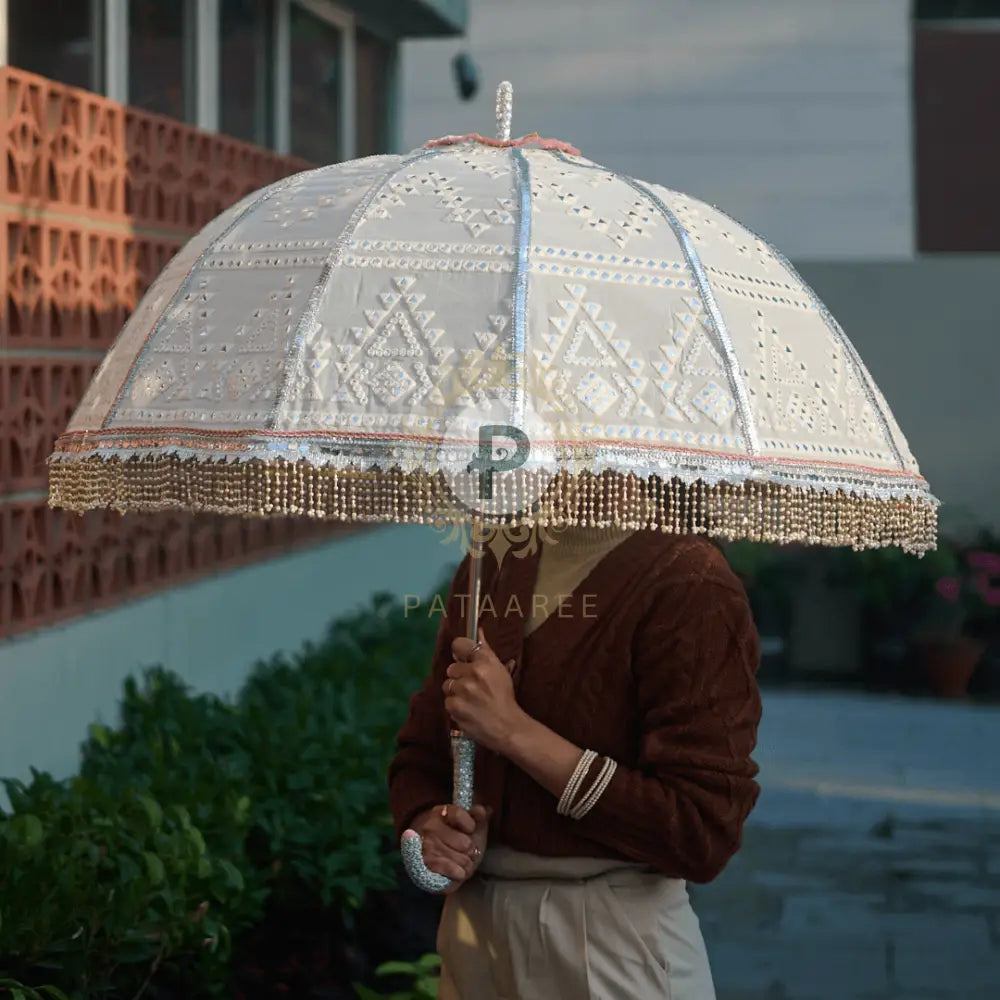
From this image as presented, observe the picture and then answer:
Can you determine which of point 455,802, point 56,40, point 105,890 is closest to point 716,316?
point 455,802

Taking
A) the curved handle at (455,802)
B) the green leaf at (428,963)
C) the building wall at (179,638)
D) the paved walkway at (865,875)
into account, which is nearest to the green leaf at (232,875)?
the green leaf at (428,963)

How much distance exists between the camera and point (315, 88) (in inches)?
321

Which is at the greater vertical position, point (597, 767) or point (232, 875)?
point (597, 767)

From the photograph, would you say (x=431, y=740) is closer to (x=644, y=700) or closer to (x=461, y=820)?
(x=461, y=820)

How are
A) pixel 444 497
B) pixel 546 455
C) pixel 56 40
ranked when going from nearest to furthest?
1. pixel 546 455
2. pixel 444 497
3. pixel 56 40

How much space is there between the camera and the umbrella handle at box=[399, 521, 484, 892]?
242 centimetres

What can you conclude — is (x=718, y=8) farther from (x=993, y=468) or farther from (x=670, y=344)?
(x=670, y=344)

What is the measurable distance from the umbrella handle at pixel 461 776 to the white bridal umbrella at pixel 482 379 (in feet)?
1.00

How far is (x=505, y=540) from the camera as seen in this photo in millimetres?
2641

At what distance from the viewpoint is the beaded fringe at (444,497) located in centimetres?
208

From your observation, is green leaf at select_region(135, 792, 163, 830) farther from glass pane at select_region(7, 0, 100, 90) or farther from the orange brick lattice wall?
glass pane at select_region(7, 0, 100, 90)

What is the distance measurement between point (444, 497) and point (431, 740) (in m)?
0.73

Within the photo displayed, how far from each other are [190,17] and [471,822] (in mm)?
4755

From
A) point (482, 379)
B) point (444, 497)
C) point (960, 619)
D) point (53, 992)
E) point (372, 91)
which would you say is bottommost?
point (960, 619)
